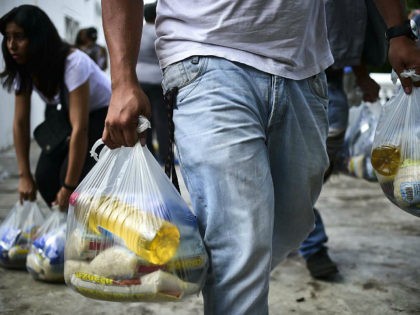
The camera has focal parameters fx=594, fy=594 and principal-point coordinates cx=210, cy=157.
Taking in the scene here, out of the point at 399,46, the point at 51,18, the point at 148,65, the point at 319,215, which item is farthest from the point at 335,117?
the point at 148,65

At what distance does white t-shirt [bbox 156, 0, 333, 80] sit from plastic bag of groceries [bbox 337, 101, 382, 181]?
3522 millimetres

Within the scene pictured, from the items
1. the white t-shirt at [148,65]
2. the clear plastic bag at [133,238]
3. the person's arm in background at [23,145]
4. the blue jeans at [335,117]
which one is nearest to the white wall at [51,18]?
the person's arm in background at [23,145]

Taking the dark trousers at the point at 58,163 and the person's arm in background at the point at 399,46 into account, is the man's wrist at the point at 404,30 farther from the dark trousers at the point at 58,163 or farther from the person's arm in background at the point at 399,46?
the dark trousers at the point at 58,163

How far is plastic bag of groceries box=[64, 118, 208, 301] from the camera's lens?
1.45 meters

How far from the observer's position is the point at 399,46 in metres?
1.96

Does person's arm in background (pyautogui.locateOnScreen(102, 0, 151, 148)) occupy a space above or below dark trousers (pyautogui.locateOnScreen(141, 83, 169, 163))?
above

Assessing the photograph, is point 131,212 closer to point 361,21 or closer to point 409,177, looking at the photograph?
point 409,177

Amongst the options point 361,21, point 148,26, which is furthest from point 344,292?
point 148,26

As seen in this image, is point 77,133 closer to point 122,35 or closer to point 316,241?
point 316,241

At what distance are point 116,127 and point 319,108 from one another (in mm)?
642

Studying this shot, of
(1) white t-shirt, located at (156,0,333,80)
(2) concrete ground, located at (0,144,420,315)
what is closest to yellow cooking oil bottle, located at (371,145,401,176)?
(1) white t-shirt, located at (156,0,333,80)

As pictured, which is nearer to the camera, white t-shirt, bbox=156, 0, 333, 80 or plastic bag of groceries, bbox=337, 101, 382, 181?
white t-shirt, bbox=156, 0, 333, 80

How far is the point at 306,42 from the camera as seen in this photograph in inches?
67.2

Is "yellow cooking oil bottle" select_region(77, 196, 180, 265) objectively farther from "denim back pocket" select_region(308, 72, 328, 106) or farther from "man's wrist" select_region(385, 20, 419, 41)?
"man's wrist" select_region(385, 20, 419, 41)
